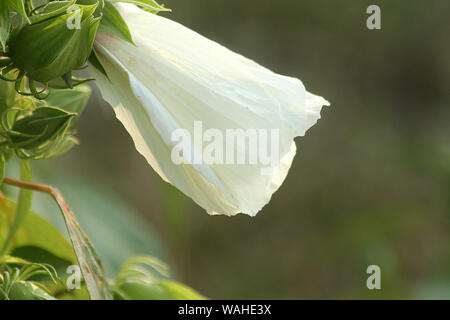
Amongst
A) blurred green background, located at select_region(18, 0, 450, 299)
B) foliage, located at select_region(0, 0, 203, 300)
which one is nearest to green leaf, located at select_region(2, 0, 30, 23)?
foliage, located at select_region(0, 0, 203, 300)

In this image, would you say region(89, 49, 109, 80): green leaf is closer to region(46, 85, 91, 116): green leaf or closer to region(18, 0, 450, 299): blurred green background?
region(46, 85, 91, 116): green leaf

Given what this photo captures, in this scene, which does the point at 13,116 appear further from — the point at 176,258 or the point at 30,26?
the point at 176,258

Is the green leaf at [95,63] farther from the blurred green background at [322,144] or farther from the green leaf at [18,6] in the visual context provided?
the blurred green background at [322,144]

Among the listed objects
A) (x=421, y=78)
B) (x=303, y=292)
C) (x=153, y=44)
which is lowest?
(x=303, y=292)

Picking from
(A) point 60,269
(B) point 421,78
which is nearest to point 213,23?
(B) point 421,78

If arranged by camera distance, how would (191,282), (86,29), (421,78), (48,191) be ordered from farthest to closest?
(421,78) < (191,282) < (48,191) < (86,29)
